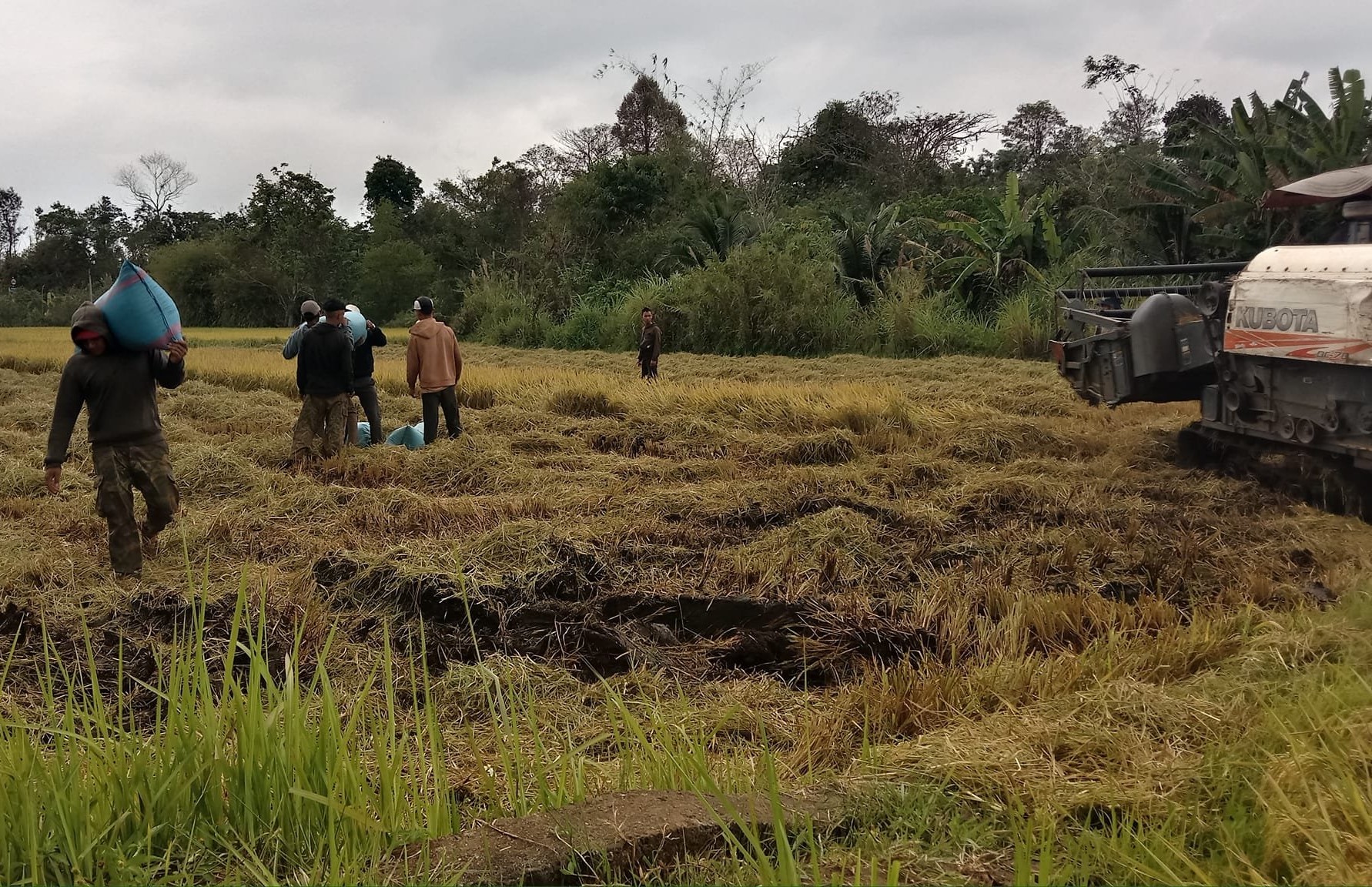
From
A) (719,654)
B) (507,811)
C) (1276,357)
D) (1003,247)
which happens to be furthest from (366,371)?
(1003,247)

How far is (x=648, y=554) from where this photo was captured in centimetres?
503

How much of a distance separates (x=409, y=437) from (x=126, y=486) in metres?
3.60

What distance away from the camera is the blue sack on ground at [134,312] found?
4684mm

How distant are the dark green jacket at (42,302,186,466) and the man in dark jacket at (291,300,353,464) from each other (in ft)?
8.17

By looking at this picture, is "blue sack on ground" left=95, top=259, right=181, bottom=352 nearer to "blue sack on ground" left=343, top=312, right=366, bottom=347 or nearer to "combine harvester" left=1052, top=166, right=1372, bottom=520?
"blue sack on ground" left=343, top=312, right=366, bottom=347

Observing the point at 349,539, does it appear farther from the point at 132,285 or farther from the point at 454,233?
the point at 454,233

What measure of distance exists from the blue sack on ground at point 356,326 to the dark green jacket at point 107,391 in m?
3.11

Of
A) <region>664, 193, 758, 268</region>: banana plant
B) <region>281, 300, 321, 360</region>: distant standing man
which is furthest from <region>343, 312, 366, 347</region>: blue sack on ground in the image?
<region>664, 193, 758, 268</region>: banana plant

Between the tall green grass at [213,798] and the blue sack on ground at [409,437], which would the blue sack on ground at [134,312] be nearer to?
the tall green grass at [213,798]

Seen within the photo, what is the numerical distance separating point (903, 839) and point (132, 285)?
4443 mm

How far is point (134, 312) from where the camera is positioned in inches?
185

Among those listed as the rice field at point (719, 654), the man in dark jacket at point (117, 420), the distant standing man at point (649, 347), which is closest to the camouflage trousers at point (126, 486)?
the man in dark jacket at point (117, 420)

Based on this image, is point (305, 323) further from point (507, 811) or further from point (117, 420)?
point (507, 811)

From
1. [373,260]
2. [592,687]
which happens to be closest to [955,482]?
[592,687]
